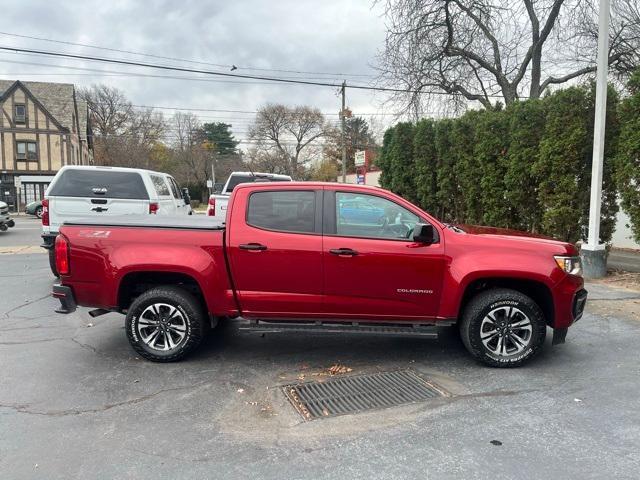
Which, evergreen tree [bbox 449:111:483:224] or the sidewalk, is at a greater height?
evergreen tree [bbox 449:111:483:224]

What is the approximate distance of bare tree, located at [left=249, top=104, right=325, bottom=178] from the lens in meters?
58.0

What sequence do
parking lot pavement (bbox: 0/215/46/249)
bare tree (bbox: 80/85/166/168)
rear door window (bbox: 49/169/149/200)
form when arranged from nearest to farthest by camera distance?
rear door window (bbox: 49/169/149/200)
parking lot pavement (bbox: 0/215/46/249)
bare tree (bbox: 80/85/166/168)

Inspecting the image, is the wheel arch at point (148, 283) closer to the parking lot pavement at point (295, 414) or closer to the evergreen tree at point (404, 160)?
the parking lot pavement at point (295, 414)

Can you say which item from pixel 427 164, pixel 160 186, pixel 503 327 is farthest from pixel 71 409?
pixel 427 164

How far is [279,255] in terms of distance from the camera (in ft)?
15.2

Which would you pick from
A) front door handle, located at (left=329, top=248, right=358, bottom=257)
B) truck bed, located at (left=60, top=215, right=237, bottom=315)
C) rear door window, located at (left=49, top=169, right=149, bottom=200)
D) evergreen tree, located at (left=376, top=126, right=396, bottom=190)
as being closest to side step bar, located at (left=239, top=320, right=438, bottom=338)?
truck bed, located at (left=60, top=215, right=237, bottom=315)

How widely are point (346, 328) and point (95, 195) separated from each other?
6.43m

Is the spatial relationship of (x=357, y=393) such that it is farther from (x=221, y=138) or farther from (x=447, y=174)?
(x=221, y=138)

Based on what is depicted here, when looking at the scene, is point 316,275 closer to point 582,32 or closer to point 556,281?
point 556,281

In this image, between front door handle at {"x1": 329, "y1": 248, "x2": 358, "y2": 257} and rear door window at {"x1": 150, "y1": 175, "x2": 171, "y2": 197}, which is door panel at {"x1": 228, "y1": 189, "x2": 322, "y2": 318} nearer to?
front door handle at {"x1": 329, "y1": 248, "x2": 358, "y2": 257}

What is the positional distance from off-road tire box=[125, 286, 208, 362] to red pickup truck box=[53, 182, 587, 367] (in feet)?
0.04

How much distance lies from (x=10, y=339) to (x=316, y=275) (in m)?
3.82

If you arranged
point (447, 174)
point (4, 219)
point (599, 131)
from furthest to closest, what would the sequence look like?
point (4, 219)
point (447, 174)
point (599, 131)

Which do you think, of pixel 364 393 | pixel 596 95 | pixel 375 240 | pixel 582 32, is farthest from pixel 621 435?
pixel 582 32
